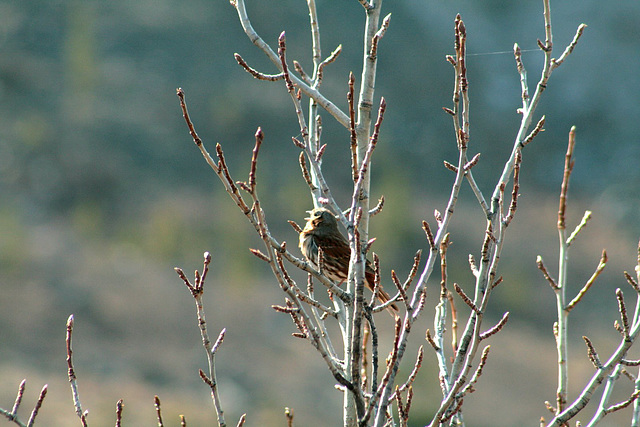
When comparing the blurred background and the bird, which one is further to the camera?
the blurred background

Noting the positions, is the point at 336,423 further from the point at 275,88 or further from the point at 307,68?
the point at 275,88

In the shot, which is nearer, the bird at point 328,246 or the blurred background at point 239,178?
the bird at point 328,246

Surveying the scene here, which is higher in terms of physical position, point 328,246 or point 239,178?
point 239,178

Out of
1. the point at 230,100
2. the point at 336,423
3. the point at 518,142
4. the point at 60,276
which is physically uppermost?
the point at 230,100

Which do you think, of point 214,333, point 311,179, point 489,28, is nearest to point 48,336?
point 214,333

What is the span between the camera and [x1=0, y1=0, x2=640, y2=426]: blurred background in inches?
934

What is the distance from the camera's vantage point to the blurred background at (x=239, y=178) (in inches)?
934

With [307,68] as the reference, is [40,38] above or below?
above

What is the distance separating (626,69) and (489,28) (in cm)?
774

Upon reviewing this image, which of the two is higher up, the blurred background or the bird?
the blurred background

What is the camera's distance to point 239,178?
30.8 meters

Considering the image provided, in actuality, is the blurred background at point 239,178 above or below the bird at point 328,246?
above

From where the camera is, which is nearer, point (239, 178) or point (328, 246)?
point (328, 246)

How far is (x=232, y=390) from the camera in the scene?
74.5ft
